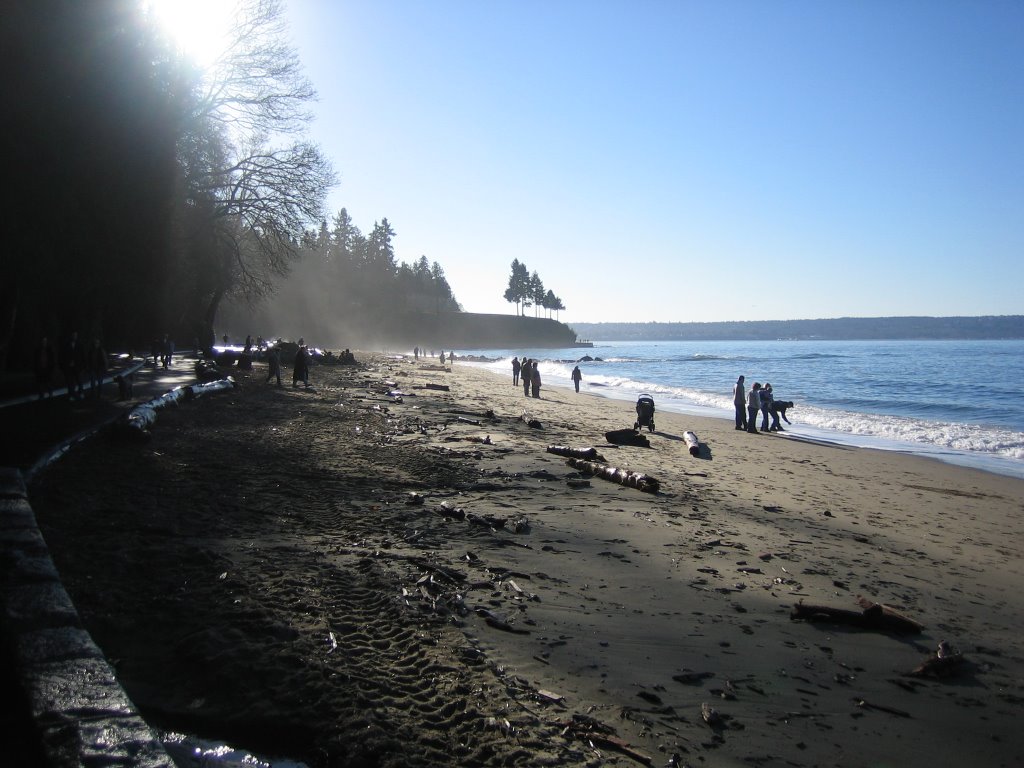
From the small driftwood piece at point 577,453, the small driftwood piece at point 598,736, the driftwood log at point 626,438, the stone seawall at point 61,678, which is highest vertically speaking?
the stone seawall at point 61,678

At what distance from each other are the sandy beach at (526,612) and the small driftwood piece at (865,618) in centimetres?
2

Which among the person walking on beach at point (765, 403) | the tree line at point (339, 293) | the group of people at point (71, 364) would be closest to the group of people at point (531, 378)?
the person walking on beach at point (765, 403)

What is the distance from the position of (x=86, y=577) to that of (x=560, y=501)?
16.8 ft

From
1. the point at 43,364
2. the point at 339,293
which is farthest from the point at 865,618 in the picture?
the point at 339,293

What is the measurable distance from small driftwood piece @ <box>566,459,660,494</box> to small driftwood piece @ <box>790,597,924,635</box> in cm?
418

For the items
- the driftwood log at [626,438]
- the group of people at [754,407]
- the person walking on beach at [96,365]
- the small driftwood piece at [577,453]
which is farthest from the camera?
the group of people at [754,407]

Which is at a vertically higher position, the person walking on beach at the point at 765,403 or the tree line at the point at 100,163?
the tree line at the point at 100,163

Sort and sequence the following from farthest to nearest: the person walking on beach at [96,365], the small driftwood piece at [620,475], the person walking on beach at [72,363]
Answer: the person walking on beach at [96,365] → the person walking on beach at [72,363] → the small driftwood piece at [620,475]

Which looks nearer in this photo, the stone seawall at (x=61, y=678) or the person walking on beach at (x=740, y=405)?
the stone seawall at (x=61, y=678)

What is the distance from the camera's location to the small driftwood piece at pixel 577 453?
37.4 ft

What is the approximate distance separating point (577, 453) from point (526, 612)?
7.07 meters

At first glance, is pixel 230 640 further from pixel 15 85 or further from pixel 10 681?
pixel 15 85

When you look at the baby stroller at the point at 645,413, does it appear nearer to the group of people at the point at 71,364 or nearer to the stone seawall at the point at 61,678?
the group of people at the point at 71,364

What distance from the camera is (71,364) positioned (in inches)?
605
